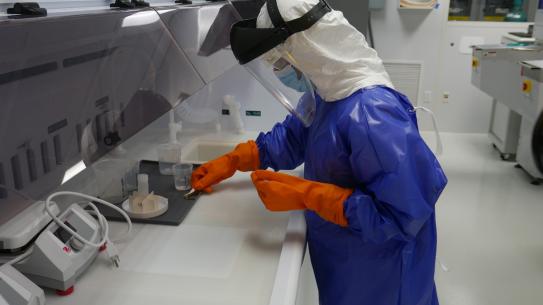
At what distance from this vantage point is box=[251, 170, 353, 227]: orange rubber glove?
1109 millimetres

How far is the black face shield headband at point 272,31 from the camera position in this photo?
1.11 meters

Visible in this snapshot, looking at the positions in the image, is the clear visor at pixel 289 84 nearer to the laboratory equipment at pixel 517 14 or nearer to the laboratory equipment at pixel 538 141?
the laboratory equipment at pixel 538 141

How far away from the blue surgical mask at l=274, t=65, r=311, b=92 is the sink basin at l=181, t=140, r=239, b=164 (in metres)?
0.82

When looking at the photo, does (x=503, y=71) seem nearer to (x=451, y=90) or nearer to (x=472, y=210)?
(x=472, y=210)

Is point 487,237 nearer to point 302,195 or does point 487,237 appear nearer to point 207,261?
point 302,195

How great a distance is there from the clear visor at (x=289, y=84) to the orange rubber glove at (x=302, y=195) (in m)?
0.23

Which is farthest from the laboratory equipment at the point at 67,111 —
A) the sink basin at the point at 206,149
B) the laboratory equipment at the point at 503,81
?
the laboratory equipment at the point at 503,81

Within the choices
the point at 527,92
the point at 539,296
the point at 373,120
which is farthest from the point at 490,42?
the point at 373,120

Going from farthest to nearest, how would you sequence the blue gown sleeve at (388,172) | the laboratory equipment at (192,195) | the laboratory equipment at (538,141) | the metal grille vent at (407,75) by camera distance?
the metal grille vent at (407,75), the laboratory equipment at (192,195), the blue gown sleeve at (388,172), the laboratory equipment at (538,141)

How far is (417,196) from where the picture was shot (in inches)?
41.1

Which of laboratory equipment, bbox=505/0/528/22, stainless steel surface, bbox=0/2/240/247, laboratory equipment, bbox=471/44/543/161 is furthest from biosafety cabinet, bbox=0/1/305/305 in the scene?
laboratory equipment, bbox=505/0/528/22

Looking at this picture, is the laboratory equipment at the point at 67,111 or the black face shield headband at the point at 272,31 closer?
the laboratory equipment at the point at 67,111

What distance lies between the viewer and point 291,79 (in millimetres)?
1341

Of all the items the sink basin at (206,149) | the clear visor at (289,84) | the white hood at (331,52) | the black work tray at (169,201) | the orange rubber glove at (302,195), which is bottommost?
the sink basin at (206,149)
